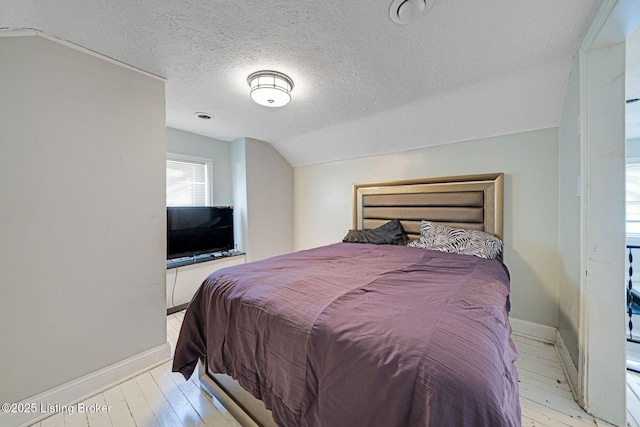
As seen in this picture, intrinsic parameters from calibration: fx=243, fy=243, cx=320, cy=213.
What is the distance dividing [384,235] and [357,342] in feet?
6.98

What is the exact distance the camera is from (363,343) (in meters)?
0.85

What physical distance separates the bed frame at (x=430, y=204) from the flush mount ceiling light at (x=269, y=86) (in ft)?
5.75

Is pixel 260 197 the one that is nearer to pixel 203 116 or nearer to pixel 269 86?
pixel 203 116

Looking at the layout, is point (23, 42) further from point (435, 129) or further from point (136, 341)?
point (435, 129)

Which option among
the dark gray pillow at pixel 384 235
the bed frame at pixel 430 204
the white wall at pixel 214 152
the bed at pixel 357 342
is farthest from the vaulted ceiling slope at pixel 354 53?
the bed at pixel 357 342

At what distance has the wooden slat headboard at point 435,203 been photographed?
2.42 m

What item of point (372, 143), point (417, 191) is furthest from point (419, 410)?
point (372, 143)

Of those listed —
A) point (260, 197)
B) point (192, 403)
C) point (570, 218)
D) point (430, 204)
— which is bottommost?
point (192, 403)

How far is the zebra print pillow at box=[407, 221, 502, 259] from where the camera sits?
215 cm

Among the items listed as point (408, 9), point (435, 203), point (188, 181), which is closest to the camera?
point (408, 9)

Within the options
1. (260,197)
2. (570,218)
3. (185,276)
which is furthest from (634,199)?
(185,276)

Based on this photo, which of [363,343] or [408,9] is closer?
[363,343]
